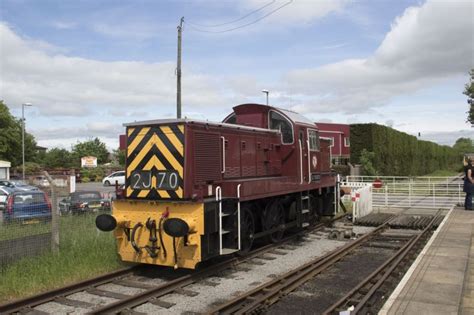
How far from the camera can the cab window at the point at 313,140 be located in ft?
40.7

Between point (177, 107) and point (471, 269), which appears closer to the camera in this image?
point (471, 269)

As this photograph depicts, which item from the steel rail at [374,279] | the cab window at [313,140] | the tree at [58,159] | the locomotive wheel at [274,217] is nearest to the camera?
the steel rail at [374,279]

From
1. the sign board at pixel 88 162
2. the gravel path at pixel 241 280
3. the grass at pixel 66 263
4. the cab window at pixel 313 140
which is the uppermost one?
the sign board at pixel 88 162

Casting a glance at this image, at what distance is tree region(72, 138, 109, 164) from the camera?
8025 centimetres

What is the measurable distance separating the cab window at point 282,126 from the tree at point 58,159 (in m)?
65.0

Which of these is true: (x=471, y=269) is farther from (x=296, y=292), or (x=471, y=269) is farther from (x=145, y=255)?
(x=145, y=255)

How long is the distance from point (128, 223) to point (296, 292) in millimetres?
3296

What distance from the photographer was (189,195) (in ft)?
25.7

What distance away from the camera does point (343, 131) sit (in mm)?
41875

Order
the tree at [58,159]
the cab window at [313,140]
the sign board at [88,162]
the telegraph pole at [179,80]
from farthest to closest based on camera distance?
1. the tree at [58,159]
2. the sign board at [88,162]
3. the telegraph pole at [179,80]
4. the cab window at [313,140]

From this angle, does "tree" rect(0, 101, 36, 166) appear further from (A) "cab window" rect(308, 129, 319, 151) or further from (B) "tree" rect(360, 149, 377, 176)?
(A) "cab window" rect(308, 129, 319, 151)

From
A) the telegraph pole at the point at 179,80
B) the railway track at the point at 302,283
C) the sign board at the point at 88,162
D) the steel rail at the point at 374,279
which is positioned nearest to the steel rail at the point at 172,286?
the railway track at the point at 302,283

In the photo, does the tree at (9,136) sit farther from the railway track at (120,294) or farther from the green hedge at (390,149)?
the railway track at (120,294)

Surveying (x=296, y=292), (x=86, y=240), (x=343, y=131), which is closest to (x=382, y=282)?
(x=296, y=292)
